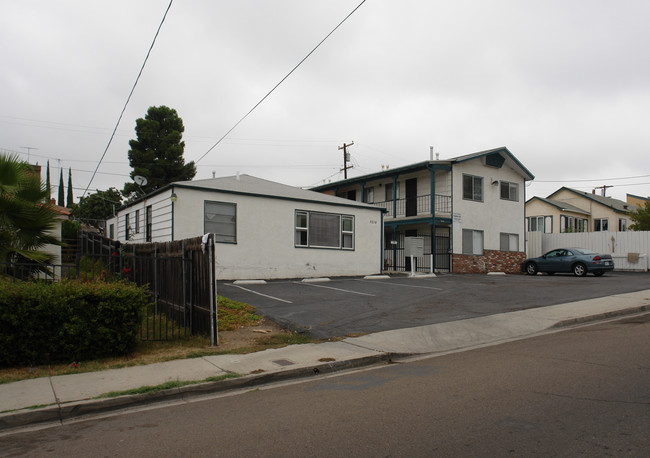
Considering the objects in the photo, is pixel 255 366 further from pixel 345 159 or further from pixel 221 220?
pixel 345 159

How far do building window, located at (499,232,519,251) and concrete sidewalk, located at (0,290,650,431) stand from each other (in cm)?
1722

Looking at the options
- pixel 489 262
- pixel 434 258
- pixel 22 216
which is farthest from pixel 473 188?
pixel 22 216

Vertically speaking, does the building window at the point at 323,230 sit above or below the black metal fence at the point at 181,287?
above

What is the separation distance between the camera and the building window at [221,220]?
17.2 m

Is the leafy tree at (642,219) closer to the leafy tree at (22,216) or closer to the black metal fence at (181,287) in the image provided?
the black metal fence at (181,287)

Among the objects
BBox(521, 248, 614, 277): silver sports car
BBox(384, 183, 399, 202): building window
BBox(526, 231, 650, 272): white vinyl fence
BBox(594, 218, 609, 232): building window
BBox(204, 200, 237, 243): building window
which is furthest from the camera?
BBox(594, 218, 609, 232): building window

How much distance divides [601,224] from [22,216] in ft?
155

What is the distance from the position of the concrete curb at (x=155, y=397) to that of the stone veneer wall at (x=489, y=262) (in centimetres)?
1915

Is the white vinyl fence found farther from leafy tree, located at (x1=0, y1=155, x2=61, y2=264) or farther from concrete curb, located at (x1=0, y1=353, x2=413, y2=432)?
leafy tree, located at (x1=0, y1=155, x2=61, y2=264)

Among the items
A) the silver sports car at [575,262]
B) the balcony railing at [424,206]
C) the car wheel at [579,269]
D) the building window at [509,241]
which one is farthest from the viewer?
the building window at [509,241]

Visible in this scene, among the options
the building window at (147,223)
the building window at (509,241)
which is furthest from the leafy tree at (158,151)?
the building window at (509,241)

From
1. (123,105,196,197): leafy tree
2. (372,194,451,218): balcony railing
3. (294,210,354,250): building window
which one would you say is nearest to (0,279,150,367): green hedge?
(294,210,354,250): building window

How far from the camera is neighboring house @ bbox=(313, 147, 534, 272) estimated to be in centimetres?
2575

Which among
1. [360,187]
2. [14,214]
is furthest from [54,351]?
[360,187]
